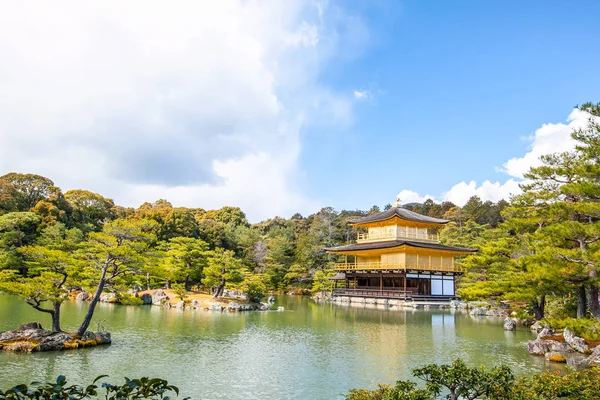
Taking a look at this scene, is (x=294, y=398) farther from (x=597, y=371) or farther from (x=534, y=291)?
(x=534, y=291)

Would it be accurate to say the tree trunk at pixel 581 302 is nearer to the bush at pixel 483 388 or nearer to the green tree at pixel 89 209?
the bush at pixel 483 388

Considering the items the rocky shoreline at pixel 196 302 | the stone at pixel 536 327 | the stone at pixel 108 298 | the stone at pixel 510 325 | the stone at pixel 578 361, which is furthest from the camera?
the stone at pixel 108 298

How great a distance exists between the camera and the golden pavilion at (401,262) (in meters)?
29.5

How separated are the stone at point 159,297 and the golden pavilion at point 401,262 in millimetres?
13236

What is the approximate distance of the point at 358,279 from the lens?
34094 millimetres

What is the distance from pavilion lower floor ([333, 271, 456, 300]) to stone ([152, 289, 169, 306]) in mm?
13217

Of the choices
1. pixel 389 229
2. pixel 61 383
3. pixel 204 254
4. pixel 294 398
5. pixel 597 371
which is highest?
pixel 389 229

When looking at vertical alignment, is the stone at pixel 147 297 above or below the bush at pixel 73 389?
below

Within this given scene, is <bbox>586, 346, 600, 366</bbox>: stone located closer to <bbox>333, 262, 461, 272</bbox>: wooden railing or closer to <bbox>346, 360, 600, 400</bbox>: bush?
<bbox>346, 360, 600, 400</bbox>: bush

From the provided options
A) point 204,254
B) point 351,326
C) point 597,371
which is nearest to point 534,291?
point 597,371

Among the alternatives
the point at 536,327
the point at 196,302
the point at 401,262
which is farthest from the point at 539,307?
the point at 196,302

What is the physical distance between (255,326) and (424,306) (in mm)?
14064

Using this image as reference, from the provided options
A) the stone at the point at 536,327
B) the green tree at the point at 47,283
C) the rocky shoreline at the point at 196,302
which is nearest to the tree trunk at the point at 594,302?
the stone at the point at 536,327

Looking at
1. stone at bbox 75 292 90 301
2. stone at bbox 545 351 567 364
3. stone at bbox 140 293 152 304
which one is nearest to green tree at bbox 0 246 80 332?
stone at bbox 545 351 567 364
